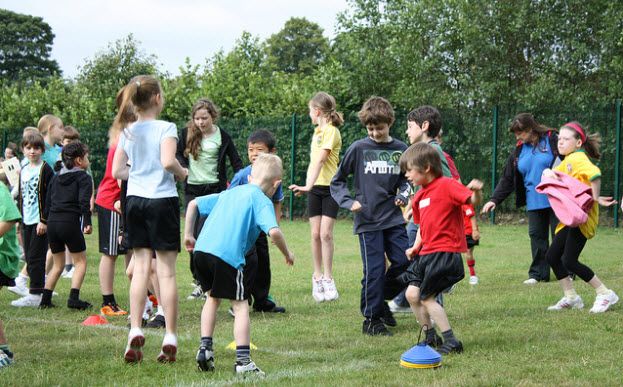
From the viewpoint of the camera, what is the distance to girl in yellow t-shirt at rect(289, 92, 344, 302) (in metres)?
9.09

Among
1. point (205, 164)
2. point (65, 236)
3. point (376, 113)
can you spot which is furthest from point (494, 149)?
point (376, 113)

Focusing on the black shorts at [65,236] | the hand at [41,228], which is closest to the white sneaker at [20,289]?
the hand at [41,228]

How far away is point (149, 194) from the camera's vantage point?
585 centimetres

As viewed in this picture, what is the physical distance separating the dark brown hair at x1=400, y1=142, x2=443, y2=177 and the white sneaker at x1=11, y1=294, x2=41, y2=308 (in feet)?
15.5

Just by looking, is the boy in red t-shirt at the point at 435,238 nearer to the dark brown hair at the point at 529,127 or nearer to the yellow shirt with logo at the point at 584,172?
the yellow shirt with logo at the point at 584,172

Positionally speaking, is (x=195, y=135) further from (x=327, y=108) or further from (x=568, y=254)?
(x=568, y=254)

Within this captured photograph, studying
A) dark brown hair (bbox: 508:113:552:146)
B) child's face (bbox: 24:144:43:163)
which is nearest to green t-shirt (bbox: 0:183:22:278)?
child's face (bbox: 24:144:43:163)

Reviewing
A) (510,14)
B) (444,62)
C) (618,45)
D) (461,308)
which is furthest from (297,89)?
(461,308)

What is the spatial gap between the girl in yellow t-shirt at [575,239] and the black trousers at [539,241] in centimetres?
207

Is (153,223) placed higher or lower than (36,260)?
higher

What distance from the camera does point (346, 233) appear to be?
1794 centimetres

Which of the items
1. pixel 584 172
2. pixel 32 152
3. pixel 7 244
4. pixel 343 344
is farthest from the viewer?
pixel 32 152

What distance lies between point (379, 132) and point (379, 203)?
0.61 metres

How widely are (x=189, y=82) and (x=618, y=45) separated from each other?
533 inches
